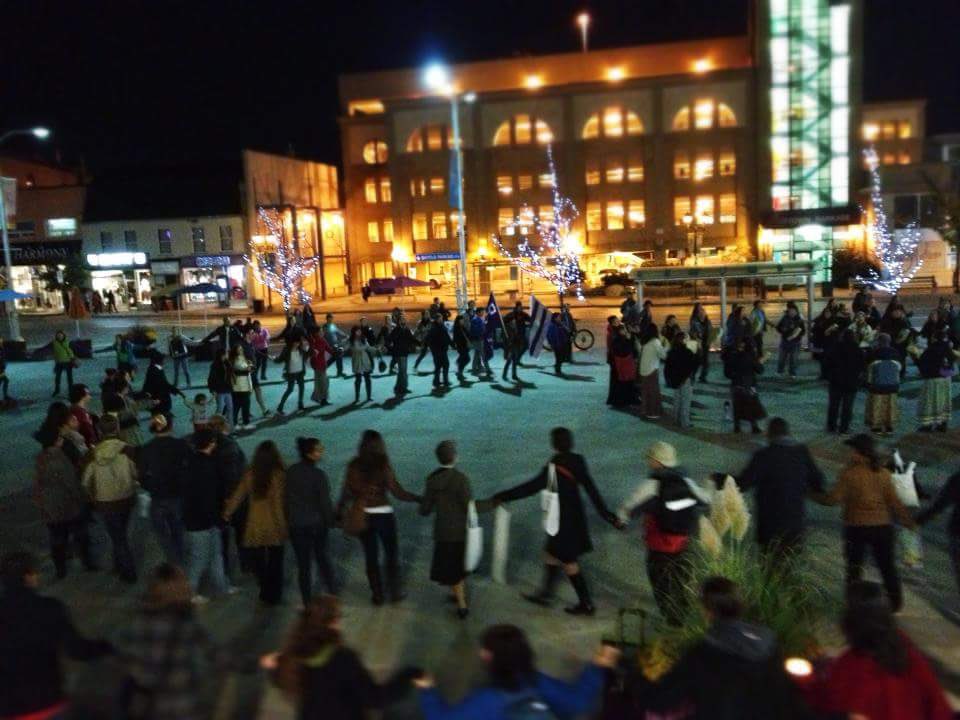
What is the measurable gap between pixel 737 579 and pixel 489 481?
5297mm

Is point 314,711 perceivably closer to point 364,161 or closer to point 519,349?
point 519,349

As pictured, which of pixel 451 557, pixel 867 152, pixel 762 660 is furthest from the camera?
pixel 867 152

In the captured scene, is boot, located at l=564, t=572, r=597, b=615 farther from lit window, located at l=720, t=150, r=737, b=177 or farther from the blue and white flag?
lit window, located at l=720, t=150, r=737, b=177

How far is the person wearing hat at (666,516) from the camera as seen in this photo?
19.5ft

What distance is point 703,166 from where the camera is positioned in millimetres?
52906

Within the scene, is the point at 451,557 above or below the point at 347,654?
below

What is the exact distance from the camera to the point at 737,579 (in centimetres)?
540

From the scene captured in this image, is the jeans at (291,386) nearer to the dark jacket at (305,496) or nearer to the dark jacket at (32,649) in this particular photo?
the dark jacket at (305,496)

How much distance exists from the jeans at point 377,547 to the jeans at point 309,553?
304mm

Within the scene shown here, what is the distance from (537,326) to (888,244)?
36701mm

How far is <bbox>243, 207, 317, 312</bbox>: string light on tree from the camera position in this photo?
48.1 m

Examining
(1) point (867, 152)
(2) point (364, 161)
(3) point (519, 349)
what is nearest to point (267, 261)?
(2) point (364, 161)

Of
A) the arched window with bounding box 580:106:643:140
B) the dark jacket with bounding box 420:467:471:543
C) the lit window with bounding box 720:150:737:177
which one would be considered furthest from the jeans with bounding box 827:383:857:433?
the arched window with bounding box 580:106:643:140

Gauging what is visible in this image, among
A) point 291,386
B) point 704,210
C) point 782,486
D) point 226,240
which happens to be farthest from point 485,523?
point 704,210
